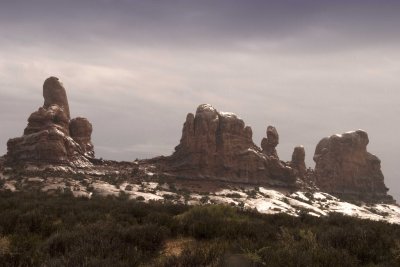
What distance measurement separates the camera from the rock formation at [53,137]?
73.1 m

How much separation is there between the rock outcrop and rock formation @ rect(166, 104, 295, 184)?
25941 mm

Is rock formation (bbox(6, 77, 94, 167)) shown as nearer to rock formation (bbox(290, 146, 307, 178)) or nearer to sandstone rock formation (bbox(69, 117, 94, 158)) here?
sandstone rock formation (bbox(69, 117, 94, 158))

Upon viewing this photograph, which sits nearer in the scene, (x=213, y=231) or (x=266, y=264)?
(x=266, y=264)

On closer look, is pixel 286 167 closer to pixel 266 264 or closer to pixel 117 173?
pixel 117 173

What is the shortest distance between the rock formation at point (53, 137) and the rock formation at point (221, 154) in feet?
63.7

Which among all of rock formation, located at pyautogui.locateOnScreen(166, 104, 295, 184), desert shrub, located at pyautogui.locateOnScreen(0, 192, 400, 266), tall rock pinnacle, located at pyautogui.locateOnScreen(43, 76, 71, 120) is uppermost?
tall rock pinnacle, located at pyautogui.locateOnScreen(43, 76, 71, 120)

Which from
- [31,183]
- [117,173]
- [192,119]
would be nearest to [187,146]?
[192,119]

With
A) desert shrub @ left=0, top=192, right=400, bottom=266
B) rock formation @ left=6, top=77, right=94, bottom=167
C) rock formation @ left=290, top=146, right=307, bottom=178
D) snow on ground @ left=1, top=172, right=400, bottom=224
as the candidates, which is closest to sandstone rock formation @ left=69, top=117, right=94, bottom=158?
rock formation @ left=6, top=77, right=94, bottom=167

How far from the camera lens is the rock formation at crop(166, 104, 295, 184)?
3376 inches

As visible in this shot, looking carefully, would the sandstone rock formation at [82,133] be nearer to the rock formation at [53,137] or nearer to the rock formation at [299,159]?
the rock formation at [53,137]

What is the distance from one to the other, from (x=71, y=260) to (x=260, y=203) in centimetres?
5931

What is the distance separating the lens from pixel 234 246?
920 centimetres

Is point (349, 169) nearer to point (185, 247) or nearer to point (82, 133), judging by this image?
point (82, 133)

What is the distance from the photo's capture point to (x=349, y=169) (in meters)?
113
